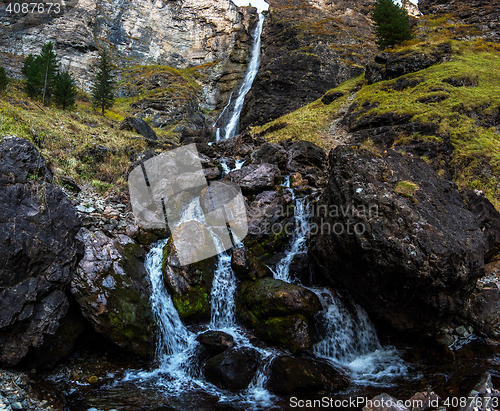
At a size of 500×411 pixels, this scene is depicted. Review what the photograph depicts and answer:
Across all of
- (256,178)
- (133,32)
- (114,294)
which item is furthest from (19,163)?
(133,32)

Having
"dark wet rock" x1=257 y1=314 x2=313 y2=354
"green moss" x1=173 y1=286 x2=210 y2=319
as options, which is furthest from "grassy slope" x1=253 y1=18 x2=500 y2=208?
"green moss" x1=173 y1=286 x2=210 y2=319

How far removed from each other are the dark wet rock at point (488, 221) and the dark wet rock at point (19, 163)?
13198mm

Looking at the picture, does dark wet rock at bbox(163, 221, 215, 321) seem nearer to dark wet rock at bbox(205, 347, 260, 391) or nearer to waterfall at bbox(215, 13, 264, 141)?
dark wet rock at bbox(205, 347, 260, 391)

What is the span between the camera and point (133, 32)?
5250 centimetres

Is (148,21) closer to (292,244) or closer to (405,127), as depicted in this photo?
(405,127)

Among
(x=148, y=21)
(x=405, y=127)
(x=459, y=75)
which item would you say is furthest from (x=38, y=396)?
(x=148, y=21)

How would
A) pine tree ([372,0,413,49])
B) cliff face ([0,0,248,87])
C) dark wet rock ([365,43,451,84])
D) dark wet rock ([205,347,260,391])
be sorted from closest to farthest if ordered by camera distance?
1. dark wet rock ([205,347,260,391])
2. dark wet rock ([365,43,451,84])
3. pine tree ([372,0,413,49])
4. cliff face ([0,0,248,87])

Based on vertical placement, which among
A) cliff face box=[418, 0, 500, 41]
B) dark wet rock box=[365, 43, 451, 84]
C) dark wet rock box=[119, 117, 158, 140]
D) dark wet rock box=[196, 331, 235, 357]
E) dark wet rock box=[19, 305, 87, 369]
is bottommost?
dark wet rock box=[196, 331, 235, 357]

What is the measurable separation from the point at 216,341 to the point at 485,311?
24.4 ft

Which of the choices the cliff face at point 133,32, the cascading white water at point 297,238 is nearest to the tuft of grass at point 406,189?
the cascading white water at point 297,238

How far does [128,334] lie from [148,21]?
213 feet

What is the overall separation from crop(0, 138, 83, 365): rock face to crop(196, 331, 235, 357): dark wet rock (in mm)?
3481

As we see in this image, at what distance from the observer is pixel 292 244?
10219mm

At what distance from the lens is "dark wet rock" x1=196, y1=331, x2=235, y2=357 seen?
22.9 feet
